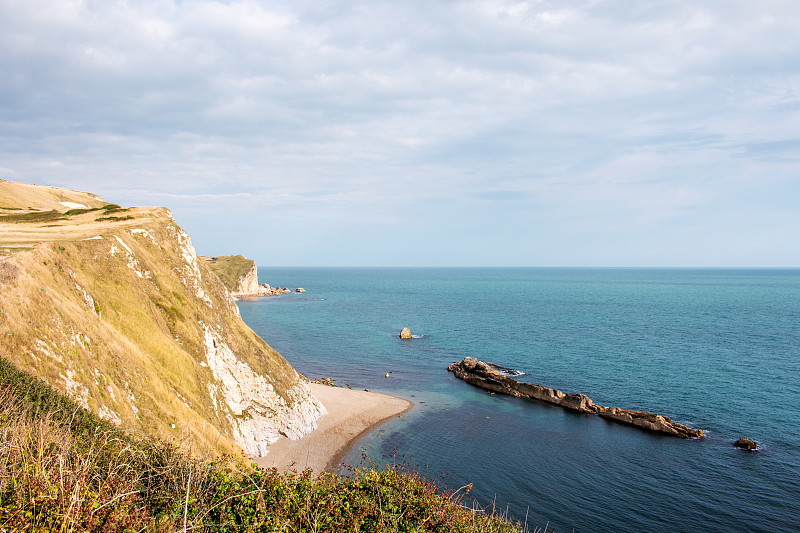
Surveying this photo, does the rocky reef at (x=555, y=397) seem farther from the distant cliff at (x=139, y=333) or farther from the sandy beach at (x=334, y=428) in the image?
A: the distant cliff at (x=139, y=333)

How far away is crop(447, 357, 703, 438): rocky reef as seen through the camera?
48.7m

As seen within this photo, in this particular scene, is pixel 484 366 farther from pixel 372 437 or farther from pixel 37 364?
pixel 37 364

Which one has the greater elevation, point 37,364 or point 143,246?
point 143,246

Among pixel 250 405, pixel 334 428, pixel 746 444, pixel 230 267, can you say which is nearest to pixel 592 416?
pixel 746 444

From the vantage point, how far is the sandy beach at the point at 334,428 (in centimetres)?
3841

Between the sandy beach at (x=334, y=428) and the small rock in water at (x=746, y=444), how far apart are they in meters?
36.3

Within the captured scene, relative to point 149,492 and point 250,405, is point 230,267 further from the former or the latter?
point 149,492

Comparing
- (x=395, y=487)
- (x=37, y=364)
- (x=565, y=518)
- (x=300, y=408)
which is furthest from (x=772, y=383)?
(x=37, y=364)

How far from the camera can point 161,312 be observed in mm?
35719

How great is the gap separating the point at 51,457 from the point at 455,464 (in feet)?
116

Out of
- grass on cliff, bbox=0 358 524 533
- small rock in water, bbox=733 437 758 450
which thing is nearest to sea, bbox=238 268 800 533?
small rock in water, bbox=733 437 758 450

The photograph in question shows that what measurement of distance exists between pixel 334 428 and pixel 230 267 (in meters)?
162

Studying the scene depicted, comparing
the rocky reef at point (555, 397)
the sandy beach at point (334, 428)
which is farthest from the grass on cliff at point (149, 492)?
the rocky reef at point (555, 397)

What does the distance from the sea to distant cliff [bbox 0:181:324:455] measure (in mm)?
12493
